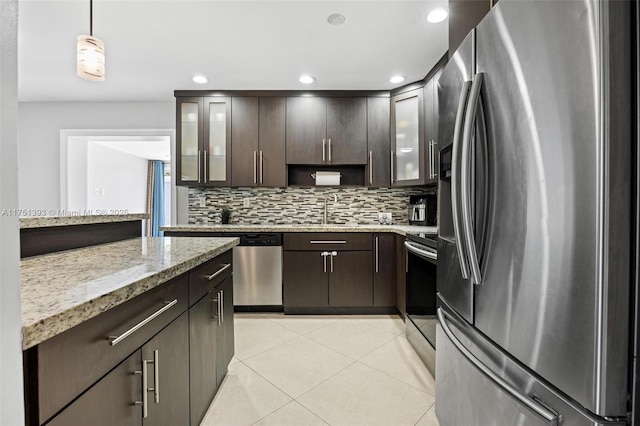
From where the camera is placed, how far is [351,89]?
10.7 ft

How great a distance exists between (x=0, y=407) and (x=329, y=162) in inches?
119

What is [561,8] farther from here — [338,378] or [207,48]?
[207,48]

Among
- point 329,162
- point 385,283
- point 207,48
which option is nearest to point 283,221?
point 329,162

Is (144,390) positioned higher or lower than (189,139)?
lower

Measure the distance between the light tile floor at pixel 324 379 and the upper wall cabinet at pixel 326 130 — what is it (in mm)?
1749

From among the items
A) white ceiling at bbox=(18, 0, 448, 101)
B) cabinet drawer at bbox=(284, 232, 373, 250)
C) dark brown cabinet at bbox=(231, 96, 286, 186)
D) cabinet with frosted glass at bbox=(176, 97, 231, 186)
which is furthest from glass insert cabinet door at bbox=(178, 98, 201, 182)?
cabinet drawer at bbox=(284, 232, 373, 250)

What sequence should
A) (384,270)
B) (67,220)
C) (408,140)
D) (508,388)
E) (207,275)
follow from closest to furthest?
(508,388), (67,220), (207,275), (384,270), (408,140)

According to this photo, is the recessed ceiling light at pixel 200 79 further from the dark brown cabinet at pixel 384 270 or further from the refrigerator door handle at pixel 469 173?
the refrigerator door handle at pixel 469 173

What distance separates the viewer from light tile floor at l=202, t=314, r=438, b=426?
60.8 inches

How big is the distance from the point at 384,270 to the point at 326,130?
162 centimetres

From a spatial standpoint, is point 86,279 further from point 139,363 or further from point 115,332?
point 139,363

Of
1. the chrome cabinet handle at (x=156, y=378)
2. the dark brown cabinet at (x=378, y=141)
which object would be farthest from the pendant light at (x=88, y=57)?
the dark brown cabinet at (x=378, y=141)

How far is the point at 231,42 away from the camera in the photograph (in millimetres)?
2369

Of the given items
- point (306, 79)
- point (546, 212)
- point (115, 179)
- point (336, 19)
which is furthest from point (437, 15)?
point (115, 179)
